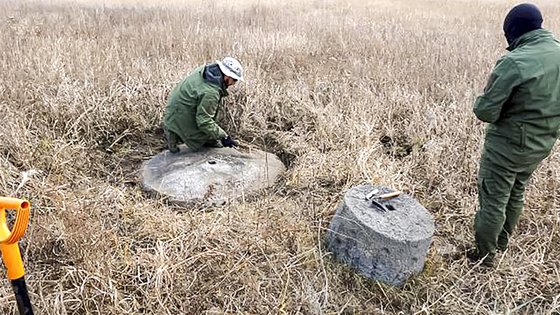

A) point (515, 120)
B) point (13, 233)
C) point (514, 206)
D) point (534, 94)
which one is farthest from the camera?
point (514, 206)

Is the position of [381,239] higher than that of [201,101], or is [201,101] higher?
[201,101]

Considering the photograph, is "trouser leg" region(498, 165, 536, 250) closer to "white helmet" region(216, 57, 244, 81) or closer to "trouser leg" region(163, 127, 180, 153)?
"white helmet" region(216, 57, 244, 81)

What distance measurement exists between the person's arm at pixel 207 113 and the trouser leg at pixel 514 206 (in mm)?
2358

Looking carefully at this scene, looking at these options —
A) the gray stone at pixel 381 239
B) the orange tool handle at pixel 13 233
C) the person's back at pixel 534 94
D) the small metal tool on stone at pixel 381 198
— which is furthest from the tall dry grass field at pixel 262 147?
the person's back at pixel 534 94

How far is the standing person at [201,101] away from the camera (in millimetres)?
3727

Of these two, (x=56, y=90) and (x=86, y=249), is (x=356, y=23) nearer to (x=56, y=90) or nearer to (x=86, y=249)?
(x=56, y=90)

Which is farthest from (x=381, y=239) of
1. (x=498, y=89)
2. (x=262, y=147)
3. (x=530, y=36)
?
(x=262, y=147)

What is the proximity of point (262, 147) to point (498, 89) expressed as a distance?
2.48 m

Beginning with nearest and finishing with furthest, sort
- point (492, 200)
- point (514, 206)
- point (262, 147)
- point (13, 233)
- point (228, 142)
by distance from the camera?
point (13, 233), point (492, 200), point (514, 206), point (228, 142), point (262, 147)

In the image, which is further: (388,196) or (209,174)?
(209,174)

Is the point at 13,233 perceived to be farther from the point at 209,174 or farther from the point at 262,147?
the point at 262,147

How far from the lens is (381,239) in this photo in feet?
8.69

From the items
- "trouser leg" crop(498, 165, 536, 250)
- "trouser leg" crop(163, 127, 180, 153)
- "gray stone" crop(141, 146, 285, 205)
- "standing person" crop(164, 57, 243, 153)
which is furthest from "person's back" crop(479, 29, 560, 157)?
"trouser leg" crop(163, 127, 180, 153)

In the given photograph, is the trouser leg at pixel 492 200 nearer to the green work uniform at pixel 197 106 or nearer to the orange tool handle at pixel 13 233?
the green work uniform at pixel 197 106
